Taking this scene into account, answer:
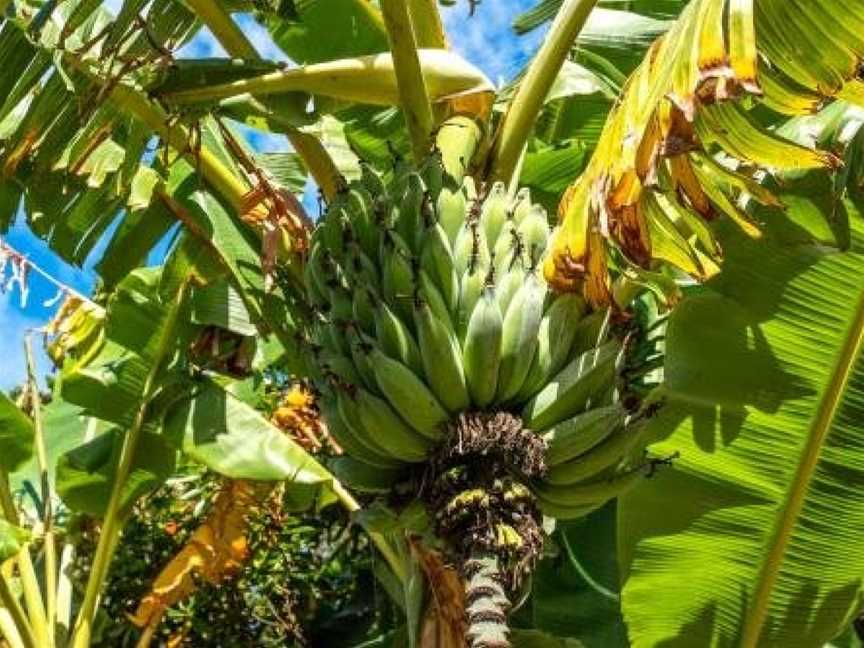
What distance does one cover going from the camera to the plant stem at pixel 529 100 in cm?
176

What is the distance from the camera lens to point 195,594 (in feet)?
12.4

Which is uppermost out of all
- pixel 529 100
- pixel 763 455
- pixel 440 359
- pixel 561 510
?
pixel 529 100

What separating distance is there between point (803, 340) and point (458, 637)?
0.80 metres

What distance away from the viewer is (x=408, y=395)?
4.58 ft

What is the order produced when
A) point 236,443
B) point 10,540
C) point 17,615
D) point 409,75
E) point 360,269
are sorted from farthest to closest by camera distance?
point 17,615 < point 236,443 < point 10,540 < point 409,75 < point 360,269

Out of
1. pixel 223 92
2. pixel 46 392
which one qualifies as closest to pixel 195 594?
pixel 46 392

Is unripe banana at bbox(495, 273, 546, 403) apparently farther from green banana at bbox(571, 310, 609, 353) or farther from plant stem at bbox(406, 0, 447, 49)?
plant stem at bbox(406, 0, 447, 49)

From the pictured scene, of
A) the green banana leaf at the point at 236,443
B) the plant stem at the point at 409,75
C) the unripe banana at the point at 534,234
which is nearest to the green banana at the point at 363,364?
the unripe banana at the point at 534,234

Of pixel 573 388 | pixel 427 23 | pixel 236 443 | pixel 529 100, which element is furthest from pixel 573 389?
pixel 236 443

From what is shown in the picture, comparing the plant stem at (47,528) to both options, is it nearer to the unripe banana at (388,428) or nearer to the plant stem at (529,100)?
the plant stem at (529,100)

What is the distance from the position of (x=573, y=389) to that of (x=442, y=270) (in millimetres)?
203

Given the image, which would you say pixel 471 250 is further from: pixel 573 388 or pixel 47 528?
pixel 47 528

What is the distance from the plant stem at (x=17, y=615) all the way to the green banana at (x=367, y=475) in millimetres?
1663

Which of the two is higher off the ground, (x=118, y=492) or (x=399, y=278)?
(x=118, y=492)
